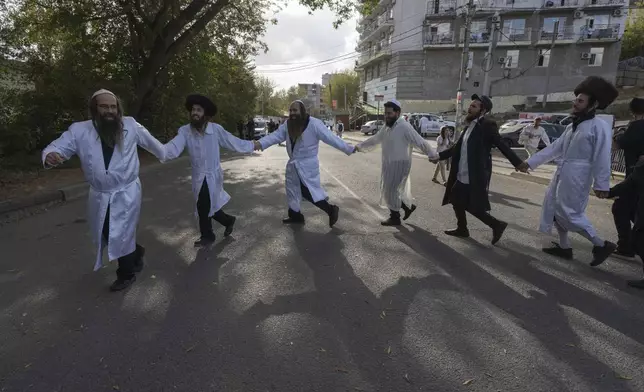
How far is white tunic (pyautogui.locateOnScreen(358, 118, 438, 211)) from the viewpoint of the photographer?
5.82m

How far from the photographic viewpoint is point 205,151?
5.02 metres

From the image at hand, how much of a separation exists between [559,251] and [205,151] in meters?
4.40

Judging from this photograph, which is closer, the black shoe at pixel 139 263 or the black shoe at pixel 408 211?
the black shoe at pixel 139 263

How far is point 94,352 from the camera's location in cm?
282

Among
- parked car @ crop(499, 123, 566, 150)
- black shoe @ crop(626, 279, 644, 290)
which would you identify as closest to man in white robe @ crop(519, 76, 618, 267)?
black shoe @ crop(626, 279, 644, 290)

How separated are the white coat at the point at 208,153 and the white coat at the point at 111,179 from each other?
0.95 m

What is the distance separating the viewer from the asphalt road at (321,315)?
8.41 ft

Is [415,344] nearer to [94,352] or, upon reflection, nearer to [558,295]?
[558,295]

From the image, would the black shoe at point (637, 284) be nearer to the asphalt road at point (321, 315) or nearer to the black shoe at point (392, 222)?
the asphalt road at point (321, 315)

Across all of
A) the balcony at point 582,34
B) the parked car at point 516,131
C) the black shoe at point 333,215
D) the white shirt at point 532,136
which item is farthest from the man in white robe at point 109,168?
the balcony at point 582,34

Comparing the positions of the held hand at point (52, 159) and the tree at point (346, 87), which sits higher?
the tree at point (346, 87)

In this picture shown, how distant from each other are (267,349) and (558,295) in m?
2.68

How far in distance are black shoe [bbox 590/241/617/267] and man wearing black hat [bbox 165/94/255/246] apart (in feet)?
13.9

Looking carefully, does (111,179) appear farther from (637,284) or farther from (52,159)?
(637,284)
